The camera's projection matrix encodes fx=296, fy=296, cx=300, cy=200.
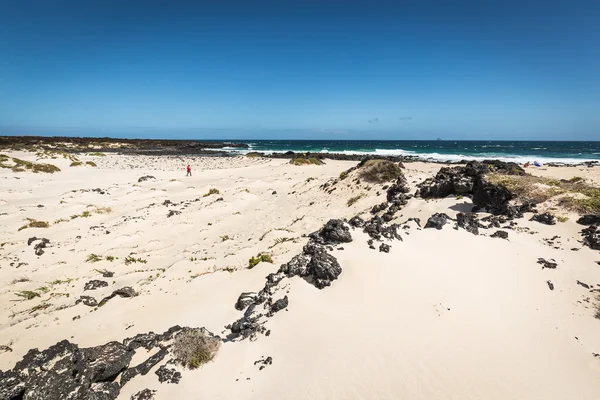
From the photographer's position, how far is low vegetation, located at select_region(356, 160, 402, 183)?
16781 mm

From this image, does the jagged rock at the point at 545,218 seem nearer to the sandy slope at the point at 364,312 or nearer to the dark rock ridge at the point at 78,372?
the sandy slope at the point at 364,312

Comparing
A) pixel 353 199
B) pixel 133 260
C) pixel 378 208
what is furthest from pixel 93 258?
pixel 353 199

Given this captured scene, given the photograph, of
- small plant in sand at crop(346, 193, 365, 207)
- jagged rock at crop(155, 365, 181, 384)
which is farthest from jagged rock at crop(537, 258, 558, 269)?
small plant in sand at crop(346, 193, 365, 207)

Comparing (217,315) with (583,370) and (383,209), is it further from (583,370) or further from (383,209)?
(383,209)

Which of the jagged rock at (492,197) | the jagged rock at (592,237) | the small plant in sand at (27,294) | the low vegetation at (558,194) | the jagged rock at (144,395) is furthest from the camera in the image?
the jagged rock at (492,197)

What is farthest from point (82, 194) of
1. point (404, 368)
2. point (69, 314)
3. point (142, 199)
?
point (404, 368)

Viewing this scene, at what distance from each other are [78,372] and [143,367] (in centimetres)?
81

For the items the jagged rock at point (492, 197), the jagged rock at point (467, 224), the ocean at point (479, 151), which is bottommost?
the jagged rock at point (467, 224)

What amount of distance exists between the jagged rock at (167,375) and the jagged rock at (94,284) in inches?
186

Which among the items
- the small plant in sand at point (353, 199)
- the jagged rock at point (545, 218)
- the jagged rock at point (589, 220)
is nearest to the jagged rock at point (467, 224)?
the jagged rock at point (545, 218)

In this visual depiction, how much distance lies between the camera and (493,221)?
9219 mm

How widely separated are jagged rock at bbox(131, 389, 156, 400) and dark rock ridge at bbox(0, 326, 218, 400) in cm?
21

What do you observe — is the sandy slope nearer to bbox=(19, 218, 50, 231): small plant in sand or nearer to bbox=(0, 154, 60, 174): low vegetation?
bbox=(19, 218, 50, 231): small plant in sand

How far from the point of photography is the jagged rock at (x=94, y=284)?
778cm
